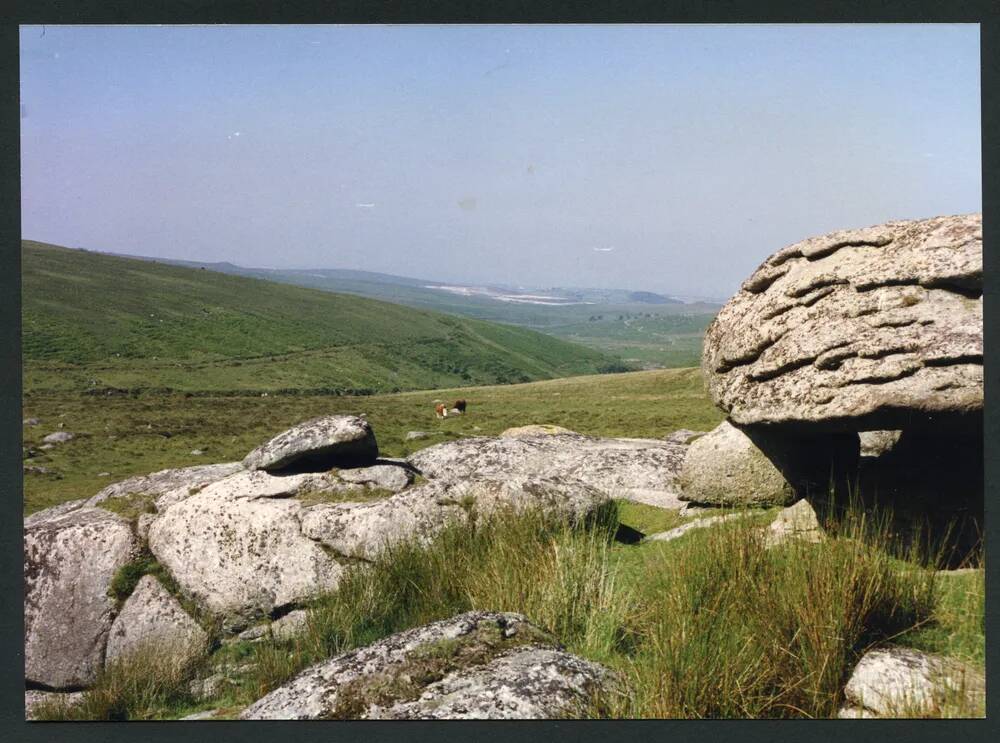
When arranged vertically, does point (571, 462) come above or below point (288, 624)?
above

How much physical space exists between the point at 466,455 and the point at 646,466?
3.27 m

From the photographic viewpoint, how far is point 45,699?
10008 mm

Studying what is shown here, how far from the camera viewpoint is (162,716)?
8758 millimetres

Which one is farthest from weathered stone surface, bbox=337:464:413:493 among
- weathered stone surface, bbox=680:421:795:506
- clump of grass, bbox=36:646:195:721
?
weathered stone surface, bbox=680:421:795:506

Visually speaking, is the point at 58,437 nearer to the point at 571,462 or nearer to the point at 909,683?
the point at 571,462

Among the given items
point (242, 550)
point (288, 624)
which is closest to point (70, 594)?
point (242, 550)

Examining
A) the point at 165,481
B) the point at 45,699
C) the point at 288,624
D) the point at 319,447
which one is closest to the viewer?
the point at 45,699

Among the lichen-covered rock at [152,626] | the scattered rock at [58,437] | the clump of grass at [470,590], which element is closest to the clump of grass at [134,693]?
the lichen-covered rock at [152,626]

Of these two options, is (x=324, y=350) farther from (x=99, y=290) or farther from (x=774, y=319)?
(x=774, y=319)

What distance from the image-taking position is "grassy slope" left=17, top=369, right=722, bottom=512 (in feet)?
94.2

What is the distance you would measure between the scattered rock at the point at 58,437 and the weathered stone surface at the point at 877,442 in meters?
31.2

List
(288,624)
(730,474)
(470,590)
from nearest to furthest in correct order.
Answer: (470,590), (288,624), (730,474)

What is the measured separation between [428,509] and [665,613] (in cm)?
457

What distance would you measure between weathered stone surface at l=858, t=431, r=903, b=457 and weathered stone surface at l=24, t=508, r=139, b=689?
10.5 metres
